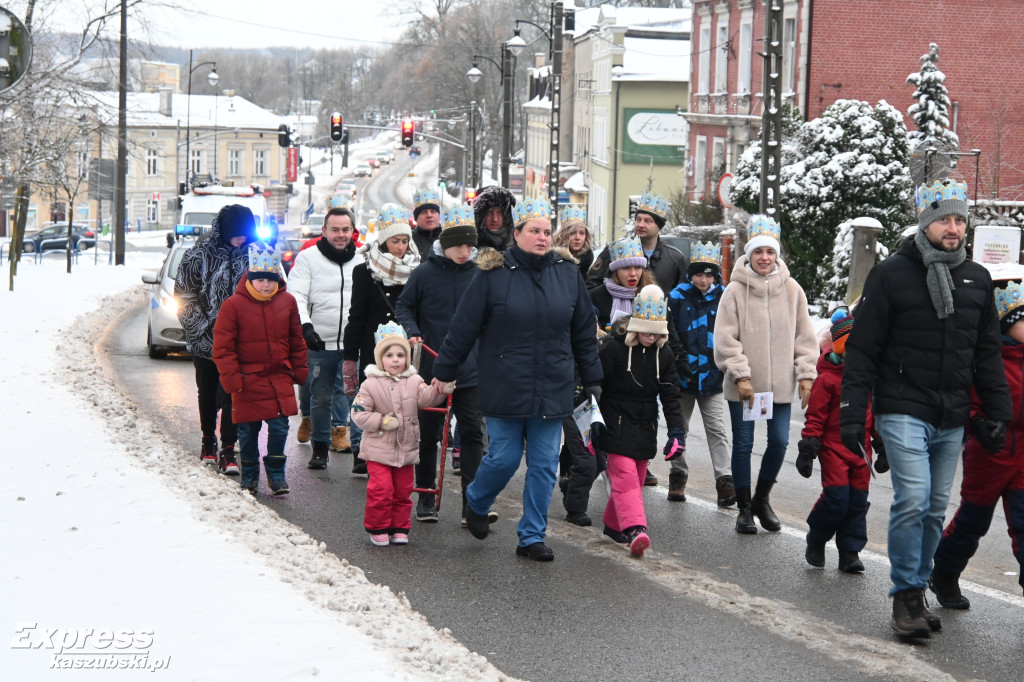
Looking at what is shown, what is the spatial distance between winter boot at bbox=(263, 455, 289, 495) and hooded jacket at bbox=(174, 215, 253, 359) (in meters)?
1.06

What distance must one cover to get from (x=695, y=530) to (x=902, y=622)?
2.23 meters

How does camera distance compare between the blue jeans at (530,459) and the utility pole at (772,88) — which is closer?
the blue jeans at (530,459)

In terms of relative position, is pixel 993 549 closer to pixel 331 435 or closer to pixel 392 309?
pixel 392 309

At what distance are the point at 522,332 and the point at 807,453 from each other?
1.59 meters

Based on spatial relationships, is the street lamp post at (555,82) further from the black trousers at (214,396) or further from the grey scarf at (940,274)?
the grey scarf at (940,274)

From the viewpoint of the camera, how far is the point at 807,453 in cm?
694

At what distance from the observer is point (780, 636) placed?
20.1 feet

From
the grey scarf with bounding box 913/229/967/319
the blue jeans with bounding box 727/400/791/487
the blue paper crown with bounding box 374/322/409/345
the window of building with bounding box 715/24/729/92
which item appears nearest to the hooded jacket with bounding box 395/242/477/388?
the blue paper crown with bounding box 374/322/409/345

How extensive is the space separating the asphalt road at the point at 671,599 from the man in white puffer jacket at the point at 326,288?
108 cm

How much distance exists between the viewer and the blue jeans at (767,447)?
27.0ft

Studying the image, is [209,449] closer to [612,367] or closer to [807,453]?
[612,367]

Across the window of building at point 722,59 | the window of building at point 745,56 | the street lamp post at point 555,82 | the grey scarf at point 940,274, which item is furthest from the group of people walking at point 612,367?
the window of building at point 722,59

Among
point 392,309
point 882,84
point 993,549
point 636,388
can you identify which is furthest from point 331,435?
point 882,84

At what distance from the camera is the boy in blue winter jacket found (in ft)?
29.6
